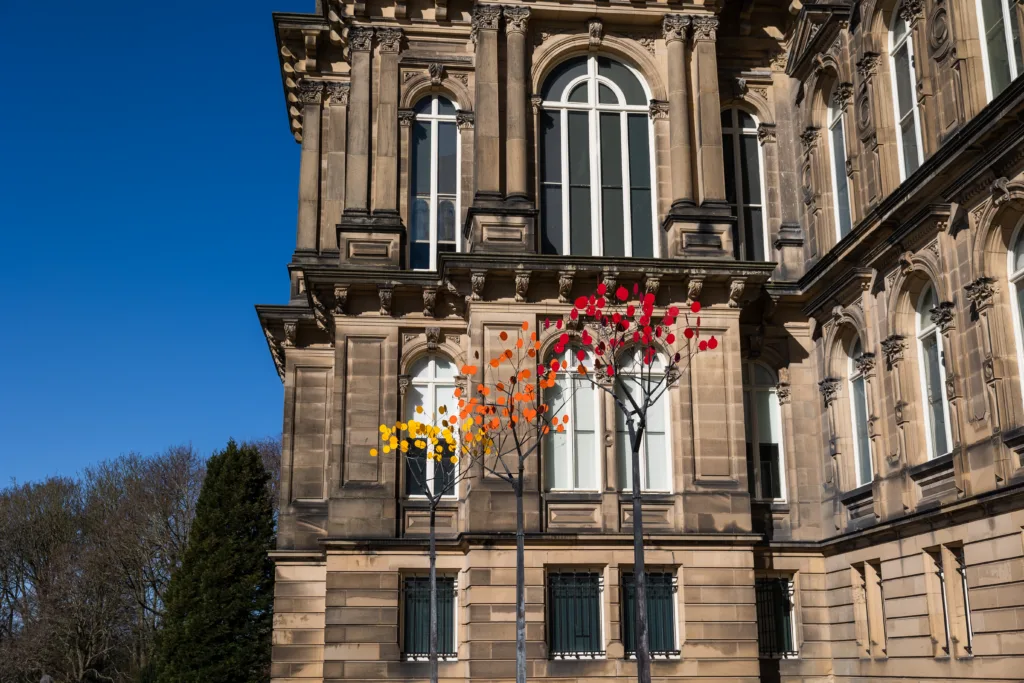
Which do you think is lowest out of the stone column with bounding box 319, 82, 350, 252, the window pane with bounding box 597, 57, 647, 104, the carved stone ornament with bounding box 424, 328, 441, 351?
the carved stone ornament with bounding box 424, 328, 441, 351

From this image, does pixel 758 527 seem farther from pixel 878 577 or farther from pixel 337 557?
pixel 337 557

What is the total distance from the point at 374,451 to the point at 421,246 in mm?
5905

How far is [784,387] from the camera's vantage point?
28.6 meters

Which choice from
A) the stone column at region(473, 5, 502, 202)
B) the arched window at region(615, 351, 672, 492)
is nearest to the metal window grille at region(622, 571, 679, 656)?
the arched window at region(615, 351, 672, 492)

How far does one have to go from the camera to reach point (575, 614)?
25359mm

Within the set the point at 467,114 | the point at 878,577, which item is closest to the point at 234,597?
the point at 467,114

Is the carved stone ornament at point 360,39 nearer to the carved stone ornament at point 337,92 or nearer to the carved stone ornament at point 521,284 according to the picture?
the carved stone ornament at point 337,92

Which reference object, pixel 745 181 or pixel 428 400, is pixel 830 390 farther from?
pixel 428 400

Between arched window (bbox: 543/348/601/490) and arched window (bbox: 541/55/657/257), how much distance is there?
3254 mm

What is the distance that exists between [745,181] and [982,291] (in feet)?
35.5

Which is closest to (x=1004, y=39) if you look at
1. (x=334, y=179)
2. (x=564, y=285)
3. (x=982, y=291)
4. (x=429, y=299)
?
(x=982, y=291)

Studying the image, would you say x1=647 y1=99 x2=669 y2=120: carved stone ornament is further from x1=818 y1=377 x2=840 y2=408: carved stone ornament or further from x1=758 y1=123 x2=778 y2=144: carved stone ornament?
x1=818 y1=377 x2=840 y2=408: carved stone ornament

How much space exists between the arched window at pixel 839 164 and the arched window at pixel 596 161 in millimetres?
4387

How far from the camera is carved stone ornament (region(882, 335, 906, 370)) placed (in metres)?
23.8
